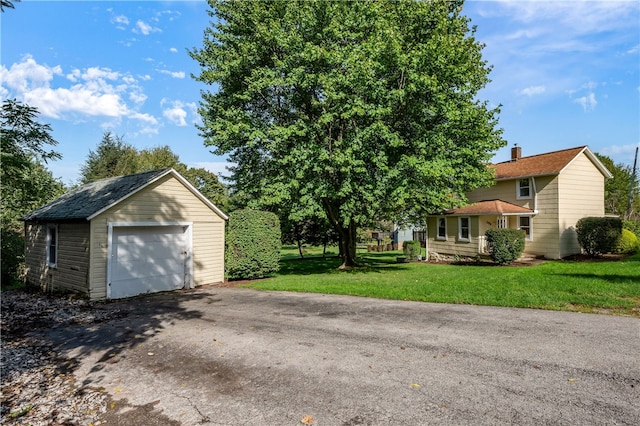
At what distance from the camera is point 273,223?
14539mm

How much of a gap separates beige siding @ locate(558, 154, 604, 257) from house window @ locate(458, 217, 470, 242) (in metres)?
4.79

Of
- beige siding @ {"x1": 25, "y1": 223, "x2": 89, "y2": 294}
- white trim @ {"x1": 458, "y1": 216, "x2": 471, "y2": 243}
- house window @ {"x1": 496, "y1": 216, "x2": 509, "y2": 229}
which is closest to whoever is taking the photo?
beige siding @ {"x1": 25, "y1": 223, "x2": 89, "y2": 294}

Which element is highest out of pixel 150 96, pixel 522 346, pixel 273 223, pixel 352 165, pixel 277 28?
pixel 277 28

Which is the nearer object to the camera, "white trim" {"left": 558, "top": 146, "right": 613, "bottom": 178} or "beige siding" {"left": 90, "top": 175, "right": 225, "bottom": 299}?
"beige siding" {"left": 90, "top": 175, "right": 225, "bottom": 299}

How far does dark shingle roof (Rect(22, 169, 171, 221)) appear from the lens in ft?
38.1

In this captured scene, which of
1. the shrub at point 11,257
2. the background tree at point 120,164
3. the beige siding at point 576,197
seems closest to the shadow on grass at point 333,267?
the beige siding at point 576,197

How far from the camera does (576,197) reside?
19.3 metres

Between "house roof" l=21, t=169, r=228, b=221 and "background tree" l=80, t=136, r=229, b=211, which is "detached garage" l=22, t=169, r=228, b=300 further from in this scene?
"background tree" l=80, t=136, r=229, b=211

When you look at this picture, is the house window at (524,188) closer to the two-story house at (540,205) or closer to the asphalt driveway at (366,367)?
the two-story house at (540,205)

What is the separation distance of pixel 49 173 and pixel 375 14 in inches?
924

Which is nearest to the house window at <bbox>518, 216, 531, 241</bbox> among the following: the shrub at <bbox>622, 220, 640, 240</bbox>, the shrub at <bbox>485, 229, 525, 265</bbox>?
the shrub at <bbox>485, 229, 525, 265</bbox>

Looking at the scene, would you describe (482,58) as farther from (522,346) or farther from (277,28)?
(522,346)

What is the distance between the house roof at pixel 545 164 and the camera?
18625 mm

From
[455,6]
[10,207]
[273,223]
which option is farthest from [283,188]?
[10,207]
